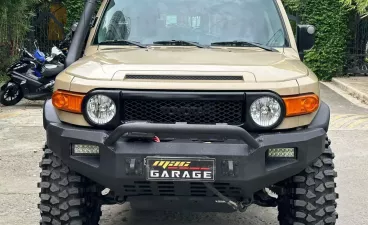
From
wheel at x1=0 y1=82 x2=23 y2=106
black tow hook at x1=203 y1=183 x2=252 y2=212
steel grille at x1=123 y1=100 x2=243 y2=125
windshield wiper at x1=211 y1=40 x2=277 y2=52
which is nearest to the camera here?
black tow hook at x1=203 y1=183 x2=252 y2=212

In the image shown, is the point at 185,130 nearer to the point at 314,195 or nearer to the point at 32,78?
the point at 314,195

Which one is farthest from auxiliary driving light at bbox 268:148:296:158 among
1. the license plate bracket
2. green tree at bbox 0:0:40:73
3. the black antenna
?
green tree at bbox 0:0:40:73

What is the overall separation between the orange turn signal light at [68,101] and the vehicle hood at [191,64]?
14cm

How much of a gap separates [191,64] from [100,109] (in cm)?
64

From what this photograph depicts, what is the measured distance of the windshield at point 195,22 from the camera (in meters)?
4.65

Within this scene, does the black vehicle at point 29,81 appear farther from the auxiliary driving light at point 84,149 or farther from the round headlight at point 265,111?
the round headlight at point 265,111

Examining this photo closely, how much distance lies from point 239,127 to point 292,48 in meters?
1.61

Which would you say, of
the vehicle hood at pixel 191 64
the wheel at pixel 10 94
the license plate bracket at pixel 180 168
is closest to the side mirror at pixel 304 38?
the vehicle hood at pixel 191 64

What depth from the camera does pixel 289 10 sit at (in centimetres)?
1903

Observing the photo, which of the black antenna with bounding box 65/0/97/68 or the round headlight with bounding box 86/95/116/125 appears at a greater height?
the black antenna with bounding box 65/0/97/68

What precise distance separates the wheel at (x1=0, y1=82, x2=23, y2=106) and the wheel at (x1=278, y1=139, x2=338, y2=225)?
8.91 meters

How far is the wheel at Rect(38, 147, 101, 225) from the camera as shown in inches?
145

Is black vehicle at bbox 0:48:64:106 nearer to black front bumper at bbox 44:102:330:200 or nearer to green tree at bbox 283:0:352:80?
black front bumper at bbox 44:102:330:200

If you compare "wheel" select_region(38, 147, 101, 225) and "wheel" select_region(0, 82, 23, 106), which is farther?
"wheel" select_region(0, 82, 23, 106)
